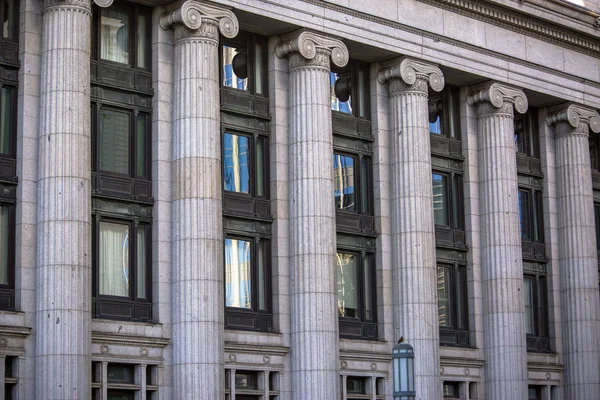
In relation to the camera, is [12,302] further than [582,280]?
No

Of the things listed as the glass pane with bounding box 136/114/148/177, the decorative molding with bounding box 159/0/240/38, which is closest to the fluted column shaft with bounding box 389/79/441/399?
the decorative molding with bounding box 159/0/240/38

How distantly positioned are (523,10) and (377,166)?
8.76 metres

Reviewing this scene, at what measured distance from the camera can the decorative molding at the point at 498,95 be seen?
46.8 meters

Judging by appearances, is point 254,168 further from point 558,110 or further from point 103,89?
point 558,110

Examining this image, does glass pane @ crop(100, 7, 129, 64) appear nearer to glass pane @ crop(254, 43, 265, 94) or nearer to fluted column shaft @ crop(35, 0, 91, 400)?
fluted column shaft @ crop(35, 0, 91, 400)

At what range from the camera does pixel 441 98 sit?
47531mm

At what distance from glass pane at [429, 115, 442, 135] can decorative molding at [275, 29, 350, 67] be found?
6078mm

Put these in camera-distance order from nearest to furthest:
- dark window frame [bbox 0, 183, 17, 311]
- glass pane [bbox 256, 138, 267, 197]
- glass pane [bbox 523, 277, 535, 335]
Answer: dark window frame [bbox 0, 183, 17, 311] < glass pane [bbox 256, 138, 267, 197] < glass pane [bbox 523, 277, 535, 335]

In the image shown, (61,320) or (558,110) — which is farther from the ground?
(558,110)

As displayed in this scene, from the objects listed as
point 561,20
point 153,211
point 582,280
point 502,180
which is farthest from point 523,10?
point 153,211

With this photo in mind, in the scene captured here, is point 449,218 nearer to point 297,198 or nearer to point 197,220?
point 297,198

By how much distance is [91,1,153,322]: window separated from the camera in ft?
120

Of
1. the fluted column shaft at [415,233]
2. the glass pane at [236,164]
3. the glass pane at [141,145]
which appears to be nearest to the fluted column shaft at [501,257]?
the fluted column shaft at [415,233]

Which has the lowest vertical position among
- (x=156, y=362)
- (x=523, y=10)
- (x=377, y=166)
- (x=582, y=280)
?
(x=156, y=362)
